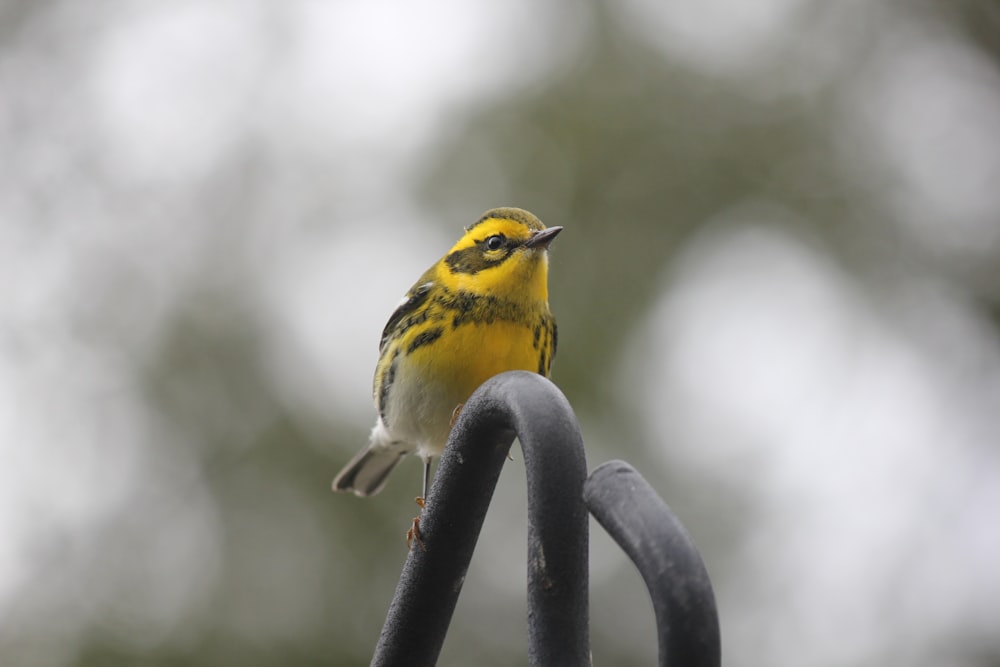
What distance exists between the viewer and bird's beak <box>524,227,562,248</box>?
3.76 metres

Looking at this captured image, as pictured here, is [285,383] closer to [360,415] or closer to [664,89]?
[360,415]

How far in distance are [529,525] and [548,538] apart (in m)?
0.06

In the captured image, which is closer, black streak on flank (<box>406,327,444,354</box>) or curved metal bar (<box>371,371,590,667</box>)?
curved metal bar (<box>371,371,590,667</box>)

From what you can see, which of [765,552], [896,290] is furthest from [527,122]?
[765,552]

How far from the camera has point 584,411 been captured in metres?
7.01

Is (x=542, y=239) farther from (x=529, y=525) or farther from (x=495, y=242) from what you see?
(x=529, y=525)

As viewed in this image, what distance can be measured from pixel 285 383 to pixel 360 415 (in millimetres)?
594

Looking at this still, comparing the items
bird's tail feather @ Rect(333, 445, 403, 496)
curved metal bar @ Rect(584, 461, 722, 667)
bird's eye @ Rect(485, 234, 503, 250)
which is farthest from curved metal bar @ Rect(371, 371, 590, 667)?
bird's tail feather @ Rect(333, 445, 403, 496)

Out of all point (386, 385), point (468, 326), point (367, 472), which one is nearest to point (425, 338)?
point (468, 326)

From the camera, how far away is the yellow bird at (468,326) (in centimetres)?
369

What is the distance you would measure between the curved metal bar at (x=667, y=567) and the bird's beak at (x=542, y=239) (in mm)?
2189

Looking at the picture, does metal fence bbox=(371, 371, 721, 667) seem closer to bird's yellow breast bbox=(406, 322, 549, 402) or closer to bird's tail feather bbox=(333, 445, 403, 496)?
bird's yellow breast bbox=(406, 322, 549, 402)

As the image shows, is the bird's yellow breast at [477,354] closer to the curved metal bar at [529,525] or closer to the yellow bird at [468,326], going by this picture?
the yellow bird at [468,326]

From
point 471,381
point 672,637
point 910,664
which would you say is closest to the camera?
point 672,637
